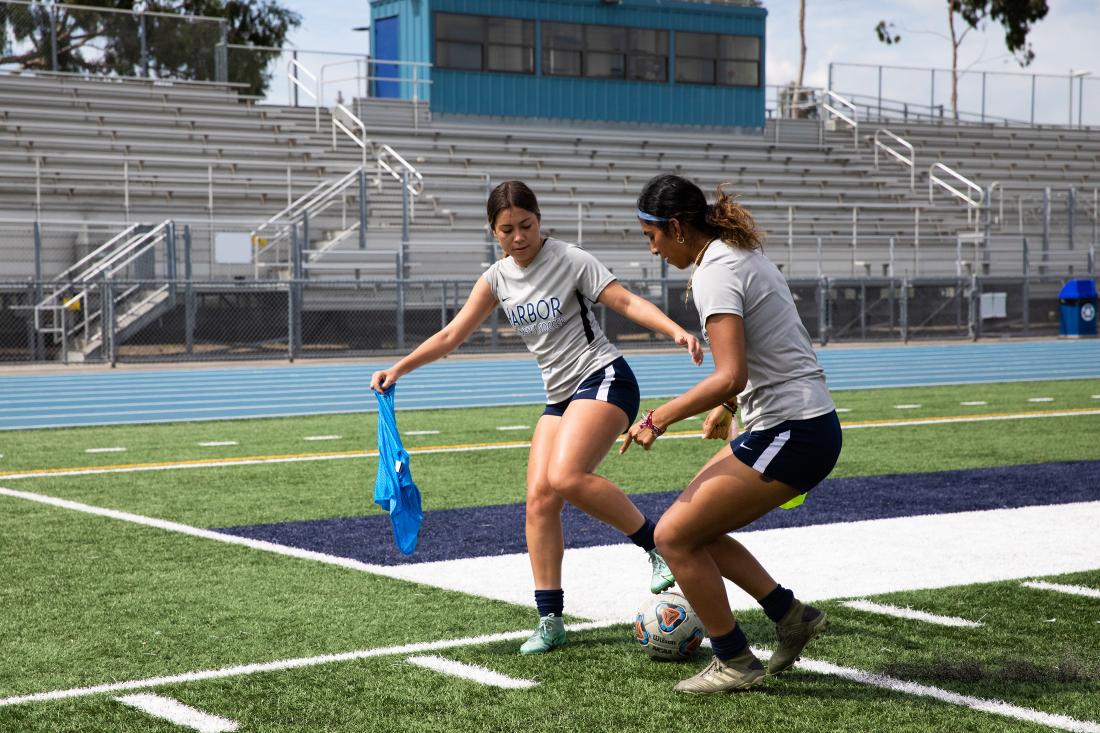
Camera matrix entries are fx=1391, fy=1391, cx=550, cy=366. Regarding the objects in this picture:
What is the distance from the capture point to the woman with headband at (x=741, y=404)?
4402mm

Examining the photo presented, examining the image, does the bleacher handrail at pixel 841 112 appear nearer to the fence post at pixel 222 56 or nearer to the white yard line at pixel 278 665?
the fence post at pixel 222 56

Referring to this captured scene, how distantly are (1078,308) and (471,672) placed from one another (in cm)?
2699

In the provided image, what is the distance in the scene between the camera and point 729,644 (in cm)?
456

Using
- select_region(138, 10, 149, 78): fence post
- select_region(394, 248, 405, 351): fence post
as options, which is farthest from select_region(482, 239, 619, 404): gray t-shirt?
select_region(138, 10, 149, 78): fence post

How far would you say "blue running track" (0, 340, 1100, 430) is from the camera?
15.4 m

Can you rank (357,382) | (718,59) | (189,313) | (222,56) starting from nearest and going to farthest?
(357,382)
(189,313)
(222,56)
(718,59)

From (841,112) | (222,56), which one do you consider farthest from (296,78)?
(841,112)

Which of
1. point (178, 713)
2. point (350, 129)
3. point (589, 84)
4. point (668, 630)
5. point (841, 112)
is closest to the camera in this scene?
point (178, 713)

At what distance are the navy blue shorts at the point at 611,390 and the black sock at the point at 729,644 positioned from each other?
104cm

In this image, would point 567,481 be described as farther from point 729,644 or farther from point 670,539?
point 729,644

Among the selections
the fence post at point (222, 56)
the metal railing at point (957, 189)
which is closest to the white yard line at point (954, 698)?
the fence post at point (222, 56)

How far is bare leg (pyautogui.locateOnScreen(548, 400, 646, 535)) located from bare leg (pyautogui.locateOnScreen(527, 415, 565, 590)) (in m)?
0.09

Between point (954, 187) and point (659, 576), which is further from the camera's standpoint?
point (954, 187)

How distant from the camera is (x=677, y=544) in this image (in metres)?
4.46
